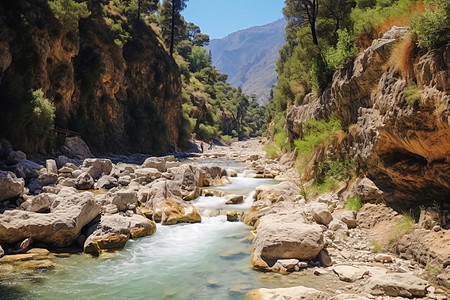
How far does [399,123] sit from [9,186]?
10975 millimetres

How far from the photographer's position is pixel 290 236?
7176mm

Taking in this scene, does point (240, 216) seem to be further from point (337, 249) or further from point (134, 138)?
point (134, 138)

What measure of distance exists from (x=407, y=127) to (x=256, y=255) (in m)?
4.47

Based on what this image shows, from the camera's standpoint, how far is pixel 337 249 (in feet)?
24.6

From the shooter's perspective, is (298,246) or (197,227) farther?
(197,227)

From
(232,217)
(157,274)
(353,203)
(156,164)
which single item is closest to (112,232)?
(157,274)

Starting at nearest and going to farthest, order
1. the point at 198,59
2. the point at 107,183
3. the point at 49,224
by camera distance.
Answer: the point at 49,224, the point at 107,183, the point at 198,59

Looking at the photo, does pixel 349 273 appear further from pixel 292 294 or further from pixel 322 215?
pixel 322 215

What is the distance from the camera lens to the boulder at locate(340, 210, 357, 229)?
8.55m

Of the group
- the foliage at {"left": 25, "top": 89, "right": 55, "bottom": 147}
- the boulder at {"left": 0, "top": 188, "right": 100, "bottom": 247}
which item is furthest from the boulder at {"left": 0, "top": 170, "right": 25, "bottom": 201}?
the foliage at {"left": 25, "top": 89, "right": 55, "bottom": 147}

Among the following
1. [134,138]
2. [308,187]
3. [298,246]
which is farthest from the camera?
[134,138]

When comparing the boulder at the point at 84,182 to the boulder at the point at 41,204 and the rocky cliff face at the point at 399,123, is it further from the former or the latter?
the rocky cliff face at the point at 399,123

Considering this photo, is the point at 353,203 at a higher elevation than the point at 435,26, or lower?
lower

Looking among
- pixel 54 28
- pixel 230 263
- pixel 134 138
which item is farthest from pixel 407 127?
pixel 134 138
